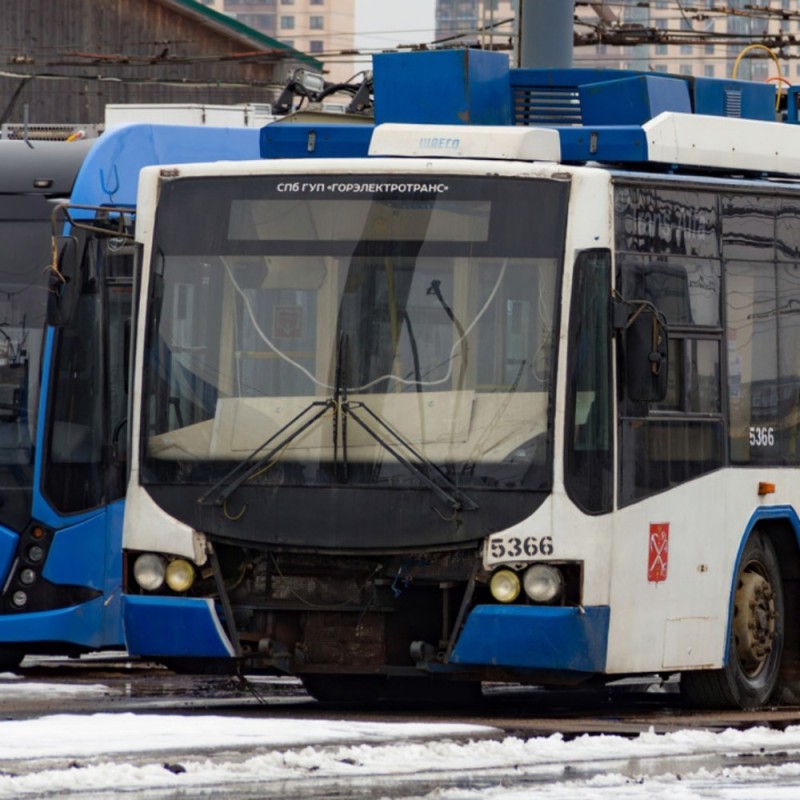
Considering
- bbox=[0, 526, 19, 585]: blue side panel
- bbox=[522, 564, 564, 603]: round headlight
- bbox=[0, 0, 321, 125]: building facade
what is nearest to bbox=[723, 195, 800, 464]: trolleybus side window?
bbox=[522, 564, 564, 603]: round headlight

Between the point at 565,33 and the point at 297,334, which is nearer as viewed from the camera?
the point at 297,334

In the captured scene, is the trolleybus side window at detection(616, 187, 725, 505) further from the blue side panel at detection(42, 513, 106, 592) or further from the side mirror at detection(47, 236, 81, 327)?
the blue side panel at detection(42, 513, 106, 592)

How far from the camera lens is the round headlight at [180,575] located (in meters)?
11.6

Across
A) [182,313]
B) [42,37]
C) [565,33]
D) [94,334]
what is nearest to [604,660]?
[182,313]

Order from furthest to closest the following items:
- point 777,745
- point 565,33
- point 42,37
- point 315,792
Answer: point 42,37 < point 565,33 < point 777,745 < point 315,792

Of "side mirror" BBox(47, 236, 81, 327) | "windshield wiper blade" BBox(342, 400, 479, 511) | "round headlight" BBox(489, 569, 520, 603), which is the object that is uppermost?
"side mirror" BBox(47, 236, 81, 327)

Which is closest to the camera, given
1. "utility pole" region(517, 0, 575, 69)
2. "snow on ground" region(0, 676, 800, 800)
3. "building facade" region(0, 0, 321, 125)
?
"snow on ground" region(0, 676, 800, 800)

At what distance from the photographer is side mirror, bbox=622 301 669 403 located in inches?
447

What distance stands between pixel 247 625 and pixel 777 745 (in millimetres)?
2695

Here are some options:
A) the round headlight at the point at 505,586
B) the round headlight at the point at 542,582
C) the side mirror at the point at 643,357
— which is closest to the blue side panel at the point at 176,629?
the round headlight at the point at 505,586

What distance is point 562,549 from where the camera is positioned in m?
11.1

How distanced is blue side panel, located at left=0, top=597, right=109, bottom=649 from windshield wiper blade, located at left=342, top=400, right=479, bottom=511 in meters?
3.65

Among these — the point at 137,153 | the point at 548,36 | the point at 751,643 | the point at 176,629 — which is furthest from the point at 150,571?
the point at 548,36

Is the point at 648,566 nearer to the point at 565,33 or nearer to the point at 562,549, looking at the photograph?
the point at 562,549
